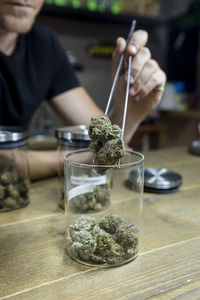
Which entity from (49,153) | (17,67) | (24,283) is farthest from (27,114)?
(24,283)

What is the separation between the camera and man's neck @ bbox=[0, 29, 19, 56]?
49.9 inches

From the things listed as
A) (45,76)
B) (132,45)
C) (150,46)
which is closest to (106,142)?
(132,45)

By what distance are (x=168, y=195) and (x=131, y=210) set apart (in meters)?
0.28

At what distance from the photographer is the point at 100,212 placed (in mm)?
638

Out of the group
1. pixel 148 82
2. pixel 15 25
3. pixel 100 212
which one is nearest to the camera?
pixel 100 212

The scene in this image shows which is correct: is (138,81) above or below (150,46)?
below

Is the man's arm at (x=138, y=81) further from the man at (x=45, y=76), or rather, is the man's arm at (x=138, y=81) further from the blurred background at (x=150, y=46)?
the blurred background at (x=150, y=46)

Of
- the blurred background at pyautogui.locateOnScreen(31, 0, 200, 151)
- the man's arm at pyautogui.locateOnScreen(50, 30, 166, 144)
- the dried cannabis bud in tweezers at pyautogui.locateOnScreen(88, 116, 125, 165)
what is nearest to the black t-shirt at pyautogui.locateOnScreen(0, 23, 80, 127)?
the man's arm at pyautogui.locateOnScreen(50, 30, 166, 144)

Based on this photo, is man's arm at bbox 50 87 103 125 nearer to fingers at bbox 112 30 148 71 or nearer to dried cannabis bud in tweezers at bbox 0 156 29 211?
fingers at bbox 112 30 148 71

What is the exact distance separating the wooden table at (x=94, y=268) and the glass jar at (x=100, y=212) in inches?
0.9

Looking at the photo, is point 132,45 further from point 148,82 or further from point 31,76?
point 31,76

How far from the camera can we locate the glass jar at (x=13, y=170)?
0.73 meters

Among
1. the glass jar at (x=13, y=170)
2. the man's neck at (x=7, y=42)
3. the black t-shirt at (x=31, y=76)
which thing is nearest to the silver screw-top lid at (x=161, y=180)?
the glass jar at (x=13, y=170)

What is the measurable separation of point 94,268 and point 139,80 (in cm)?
63
